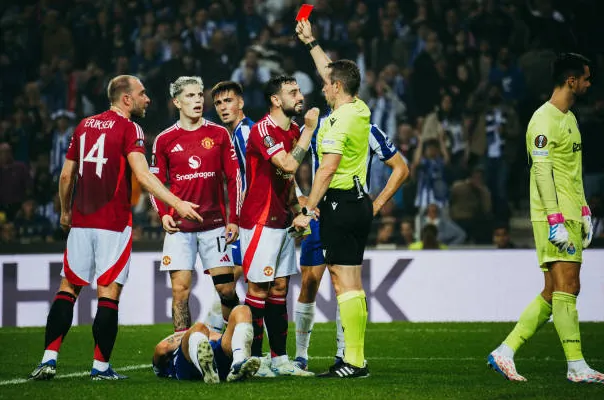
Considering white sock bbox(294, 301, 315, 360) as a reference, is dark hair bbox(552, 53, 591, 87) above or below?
above

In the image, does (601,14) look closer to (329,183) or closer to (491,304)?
(491,304)

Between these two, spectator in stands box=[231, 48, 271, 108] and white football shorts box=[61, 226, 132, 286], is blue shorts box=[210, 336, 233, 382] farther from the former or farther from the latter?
Answer: spectator in stands box=[231, 48, 271, 108]

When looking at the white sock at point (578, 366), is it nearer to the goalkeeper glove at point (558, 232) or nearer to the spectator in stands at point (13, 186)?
the goalkeeper glove at point (558, 232)

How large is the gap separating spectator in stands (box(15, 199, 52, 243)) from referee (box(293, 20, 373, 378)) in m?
8.78

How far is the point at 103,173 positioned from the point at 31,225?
8.57 m

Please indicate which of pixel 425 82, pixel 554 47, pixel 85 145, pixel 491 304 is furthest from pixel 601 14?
pixel 85 145

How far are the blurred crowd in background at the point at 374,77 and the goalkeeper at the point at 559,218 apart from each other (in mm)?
6924

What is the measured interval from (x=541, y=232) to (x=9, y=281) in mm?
8140

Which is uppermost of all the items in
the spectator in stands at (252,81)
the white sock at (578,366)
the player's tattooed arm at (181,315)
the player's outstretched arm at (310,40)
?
the spectator in stands at (252,81)

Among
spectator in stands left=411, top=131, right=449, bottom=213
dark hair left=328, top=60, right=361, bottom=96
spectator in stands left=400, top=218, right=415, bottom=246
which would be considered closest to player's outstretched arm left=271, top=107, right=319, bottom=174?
dark hair left=328, top=60, right=361, bottom=96

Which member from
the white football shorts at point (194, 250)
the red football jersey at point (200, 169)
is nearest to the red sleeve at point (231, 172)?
the red football jersey at point (200, 169)

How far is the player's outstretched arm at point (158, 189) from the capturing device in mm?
7578

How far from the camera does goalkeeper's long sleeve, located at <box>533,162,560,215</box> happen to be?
737 cm

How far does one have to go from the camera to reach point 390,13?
1833cm
